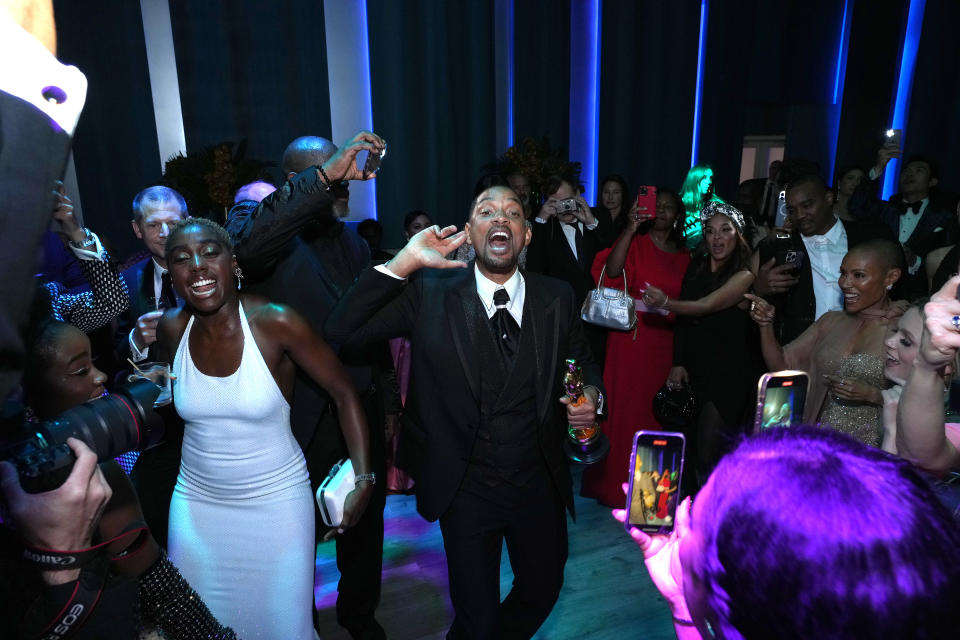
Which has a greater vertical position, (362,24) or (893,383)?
(362,24)

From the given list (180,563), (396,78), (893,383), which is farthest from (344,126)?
(893,383)

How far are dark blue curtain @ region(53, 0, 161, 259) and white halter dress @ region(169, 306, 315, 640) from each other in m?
4.03

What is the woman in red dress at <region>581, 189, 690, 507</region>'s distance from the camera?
12.4ft

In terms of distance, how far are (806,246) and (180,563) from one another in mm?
3482

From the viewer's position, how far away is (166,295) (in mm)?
2814

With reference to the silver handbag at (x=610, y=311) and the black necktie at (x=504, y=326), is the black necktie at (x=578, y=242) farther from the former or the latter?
the black necktie at (x=504, y=326)

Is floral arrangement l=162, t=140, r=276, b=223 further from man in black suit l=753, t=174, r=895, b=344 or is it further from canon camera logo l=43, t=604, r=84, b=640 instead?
canon camera logo l=43, t=604, r=84, b=640

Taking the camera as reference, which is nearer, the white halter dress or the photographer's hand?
the photographer's hand

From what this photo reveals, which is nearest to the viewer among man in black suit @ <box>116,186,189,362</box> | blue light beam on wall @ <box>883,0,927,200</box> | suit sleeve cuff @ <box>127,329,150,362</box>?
suit sleeve cuff @ <box>127,329,150,362</box>

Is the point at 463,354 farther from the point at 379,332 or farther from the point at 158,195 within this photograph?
the point at 158,195

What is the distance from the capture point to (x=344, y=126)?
642 centimetres

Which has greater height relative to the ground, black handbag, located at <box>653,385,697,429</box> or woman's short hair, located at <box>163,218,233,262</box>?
woman's short hair, located at <box>163,218,233,262</box>

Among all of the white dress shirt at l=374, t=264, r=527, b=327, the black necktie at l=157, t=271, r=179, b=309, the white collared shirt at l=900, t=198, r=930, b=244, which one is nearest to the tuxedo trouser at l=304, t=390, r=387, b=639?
the white dress shirt at l=374, t=264, r=527, b=327

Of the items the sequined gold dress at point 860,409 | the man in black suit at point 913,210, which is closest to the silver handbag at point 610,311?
the sequined gold dress at point 860,409
